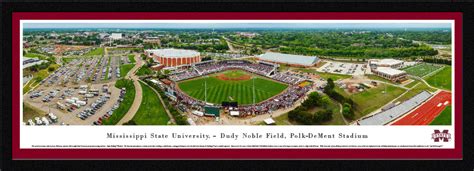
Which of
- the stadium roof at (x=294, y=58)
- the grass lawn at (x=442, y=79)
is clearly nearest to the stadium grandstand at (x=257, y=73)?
the stadium roof at (x=294, y=58)

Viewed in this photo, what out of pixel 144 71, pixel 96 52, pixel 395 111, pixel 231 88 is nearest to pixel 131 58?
pixel 144 71

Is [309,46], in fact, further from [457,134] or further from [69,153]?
[69,153]

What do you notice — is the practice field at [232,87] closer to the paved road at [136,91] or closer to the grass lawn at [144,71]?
the grass lawn at [144,71]

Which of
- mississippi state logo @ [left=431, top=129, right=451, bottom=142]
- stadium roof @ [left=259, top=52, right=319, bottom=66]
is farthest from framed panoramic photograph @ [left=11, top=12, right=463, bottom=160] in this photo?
stadium roof @ [left=259, top=52, right=319, bottom=66]

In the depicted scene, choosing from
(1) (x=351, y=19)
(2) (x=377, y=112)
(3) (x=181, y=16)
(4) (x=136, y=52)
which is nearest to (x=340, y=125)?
(2) (x=377, y=112)

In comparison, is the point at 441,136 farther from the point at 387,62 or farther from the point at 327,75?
the point at 327,75

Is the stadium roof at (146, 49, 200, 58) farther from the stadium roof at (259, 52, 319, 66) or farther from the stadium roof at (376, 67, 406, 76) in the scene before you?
the stadium roof at (376, 67, 406, 76)
